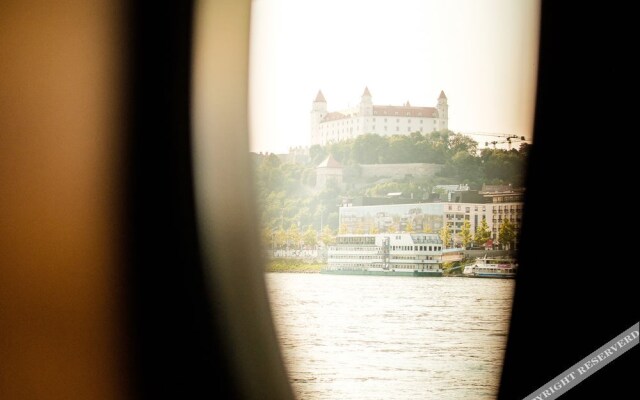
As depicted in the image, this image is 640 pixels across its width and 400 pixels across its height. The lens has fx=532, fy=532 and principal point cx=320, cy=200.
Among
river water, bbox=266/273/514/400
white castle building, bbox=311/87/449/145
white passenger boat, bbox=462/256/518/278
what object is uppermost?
white castle building, bbox=311/87/449/145

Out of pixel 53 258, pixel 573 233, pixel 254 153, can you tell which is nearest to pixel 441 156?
pixel 573 233

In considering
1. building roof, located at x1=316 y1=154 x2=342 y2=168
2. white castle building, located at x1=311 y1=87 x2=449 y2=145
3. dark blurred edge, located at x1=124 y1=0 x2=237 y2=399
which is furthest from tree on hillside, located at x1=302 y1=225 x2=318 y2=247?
dark blurred edge, located at x1=124 y1=0 x2=237 y2=399

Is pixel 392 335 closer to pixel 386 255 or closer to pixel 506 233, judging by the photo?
pixel 386 255

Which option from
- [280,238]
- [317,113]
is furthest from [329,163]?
[280,238]

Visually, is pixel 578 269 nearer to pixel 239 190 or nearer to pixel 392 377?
pixel 392 377

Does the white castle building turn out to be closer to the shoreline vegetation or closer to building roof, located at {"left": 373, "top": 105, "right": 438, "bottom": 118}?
building roof, located at {"left": 373, "top": 105, "right": 438, "bottom": 118}

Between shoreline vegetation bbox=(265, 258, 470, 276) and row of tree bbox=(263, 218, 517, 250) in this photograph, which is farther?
shoreline vegetation bbox=(265, 258, 470, 276)

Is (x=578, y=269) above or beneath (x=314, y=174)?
beneath

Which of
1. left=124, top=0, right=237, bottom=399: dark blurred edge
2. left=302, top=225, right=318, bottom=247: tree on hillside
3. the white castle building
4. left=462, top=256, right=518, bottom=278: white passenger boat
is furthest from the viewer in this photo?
left=302, top=225, right=318, bottom=247: tree on hillside
